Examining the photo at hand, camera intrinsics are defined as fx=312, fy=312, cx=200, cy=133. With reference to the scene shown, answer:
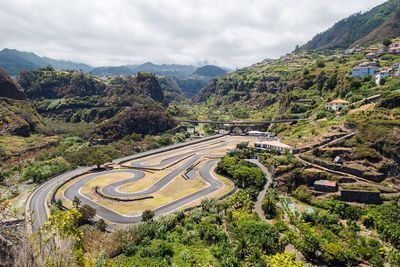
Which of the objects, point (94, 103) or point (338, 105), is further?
point (94, 103)

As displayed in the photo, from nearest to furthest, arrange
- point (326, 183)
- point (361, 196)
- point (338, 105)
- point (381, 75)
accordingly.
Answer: point (361, 196)
point (326, 183)
point (338, 105)
point (381, 75)

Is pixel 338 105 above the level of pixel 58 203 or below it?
above

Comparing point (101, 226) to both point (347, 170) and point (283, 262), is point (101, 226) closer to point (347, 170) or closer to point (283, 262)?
point (283, 262)

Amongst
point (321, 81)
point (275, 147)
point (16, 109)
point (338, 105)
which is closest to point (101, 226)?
point (275, 147)

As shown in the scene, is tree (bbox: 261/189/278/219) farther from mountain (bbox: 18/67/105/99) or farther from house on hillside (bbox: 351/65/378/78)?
mountain (bbox: 18/67/105/99)

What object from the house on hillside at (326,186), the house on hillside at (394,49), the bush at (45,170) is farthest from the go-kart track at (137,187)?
the house on hillside at (394,49)

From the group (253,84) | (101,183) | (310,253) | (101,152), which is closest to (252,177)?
(310,253)

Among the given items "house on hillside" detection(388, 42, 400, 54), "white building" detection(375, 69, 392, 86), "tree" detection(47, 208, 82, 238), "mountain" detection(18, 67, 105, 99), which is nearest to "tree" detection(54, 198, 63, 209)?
"tree" detection(47, 208, 82, 238)
